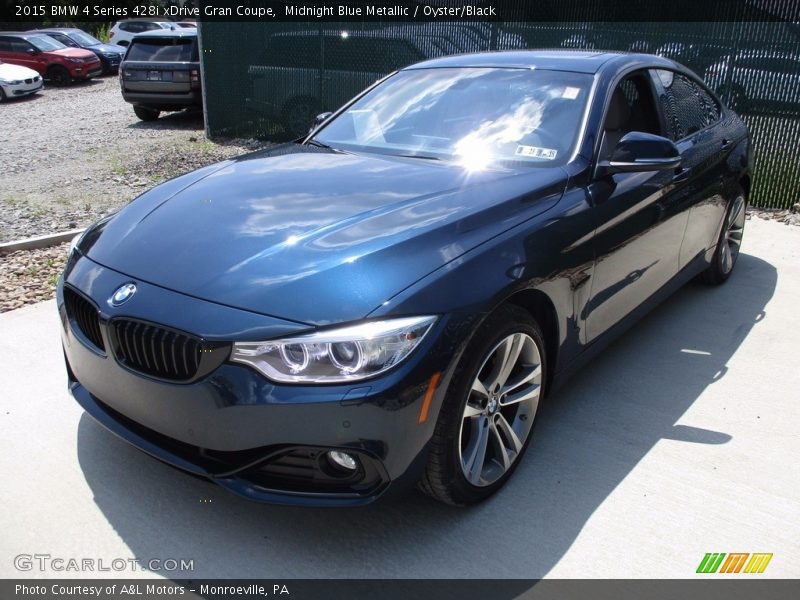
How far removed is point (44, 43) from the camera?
873 inches

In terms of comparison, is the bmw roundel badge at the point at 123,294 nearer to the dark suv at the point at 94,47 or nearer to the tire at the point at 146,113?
the tire at the point at 146,113

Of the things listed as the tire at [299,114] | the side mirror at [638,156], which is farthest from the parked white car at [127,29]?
the side mirror at [638,156]

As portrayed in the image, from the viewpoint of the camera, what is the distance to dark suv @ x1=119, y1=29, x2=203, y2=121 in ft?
42.9

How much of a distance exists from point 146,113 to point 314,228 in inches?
500

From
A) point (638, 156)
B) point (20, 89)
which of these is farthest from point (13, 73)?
point (638, 156)

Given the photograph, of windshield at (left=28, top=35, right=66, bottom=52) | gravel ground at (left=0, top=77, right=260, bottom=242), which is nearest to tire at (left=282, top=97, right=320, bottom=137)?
gravel ground at (left=0, top=77, right=260, bottom=242)

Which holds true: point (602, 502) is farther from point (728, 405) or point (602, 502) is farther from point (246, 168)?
point (246, 168)

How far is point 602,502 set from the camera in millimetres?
2812

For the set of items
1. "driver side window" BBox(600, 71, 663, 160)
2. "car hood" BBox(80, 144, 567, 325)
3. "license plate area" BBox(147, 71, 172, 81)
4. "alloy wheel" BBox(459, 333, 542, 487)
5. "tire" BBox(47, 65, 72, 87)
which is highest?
"driver side window" BBox(600, 71, 663, 160)

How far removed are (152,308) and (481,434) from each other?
4.08ft

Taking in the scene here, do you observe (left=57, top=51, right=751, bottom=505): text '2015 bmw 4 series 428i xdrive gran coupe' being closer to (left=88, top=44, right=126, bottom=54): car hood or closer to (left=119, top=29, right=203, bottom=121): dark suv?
(left=119, top=29, right=203, bottom=121): dark suv

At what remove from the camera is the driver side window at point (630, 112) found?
138 inches

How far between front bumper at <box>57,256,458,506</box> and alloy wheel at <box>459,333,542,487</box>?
316mm

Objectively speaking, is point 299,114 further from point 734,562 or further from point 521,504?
point 734,562
